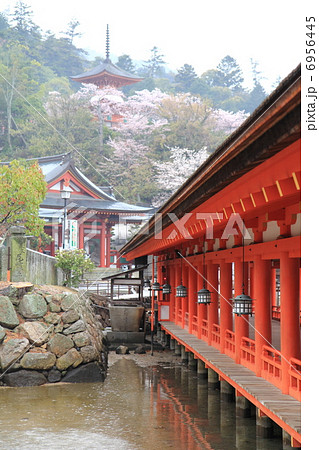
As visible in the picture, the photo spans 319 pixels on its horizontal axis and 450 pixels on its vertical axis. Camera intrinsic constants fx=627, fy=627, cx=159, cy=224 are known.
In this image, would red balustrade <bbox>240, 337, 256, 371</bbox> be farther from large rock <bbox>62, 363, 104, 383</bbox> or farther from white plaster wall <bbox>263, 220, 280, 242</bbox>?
large rock <bbox>62, 363, 104, 383</bbox>

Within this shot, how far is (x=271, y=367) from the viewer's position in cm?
1070

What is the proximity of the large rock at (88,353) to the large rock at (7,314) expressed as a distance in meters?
2.14

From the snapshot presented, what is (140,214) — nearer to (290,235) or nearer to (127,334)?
(127,334)

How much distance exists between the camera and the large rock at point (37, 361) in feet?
56.2

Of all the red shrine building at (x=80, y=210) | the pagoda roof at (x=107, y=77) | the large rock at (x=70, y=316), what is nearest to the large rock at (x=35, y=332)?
the large rock at (x=70, y=316)

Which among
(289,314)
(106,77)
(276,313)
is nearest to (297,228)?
(289,314)

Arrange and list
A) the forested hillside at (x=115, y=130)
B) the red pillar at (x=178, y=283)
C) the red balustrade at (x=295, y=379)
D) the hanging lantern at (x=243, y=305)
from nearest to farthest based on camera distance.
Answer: the red balustrade at (x=295, y=379)
the hanging lantern at (x=243, y=305)
the red pillar at (x=178, y=283)
the forested hillside at (x=115, y=130)

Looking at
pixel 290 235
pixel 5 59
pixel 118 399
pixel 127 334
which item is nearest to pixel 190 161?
pixel 5 59

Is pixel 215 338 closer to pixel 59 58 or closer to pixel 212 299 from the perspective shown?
pixel 212 299

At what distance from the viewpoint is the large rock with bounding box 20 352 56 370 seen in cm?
1712

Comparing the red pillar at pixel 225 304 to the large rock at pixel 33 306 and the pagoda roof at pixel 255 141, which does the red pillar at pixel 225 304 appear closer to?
the pagoda roof at pixel 255 141

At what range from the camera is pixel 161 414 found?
1339cm

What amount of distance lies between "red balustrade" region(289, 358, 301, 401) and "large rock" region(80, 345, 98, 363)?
9352 mm

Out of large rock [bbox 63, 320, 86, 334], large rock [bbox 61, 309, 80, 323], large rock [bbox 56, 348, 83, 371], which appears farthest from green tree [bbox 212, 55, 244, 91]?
large rock [bbox 56, 348, 83, 371]
